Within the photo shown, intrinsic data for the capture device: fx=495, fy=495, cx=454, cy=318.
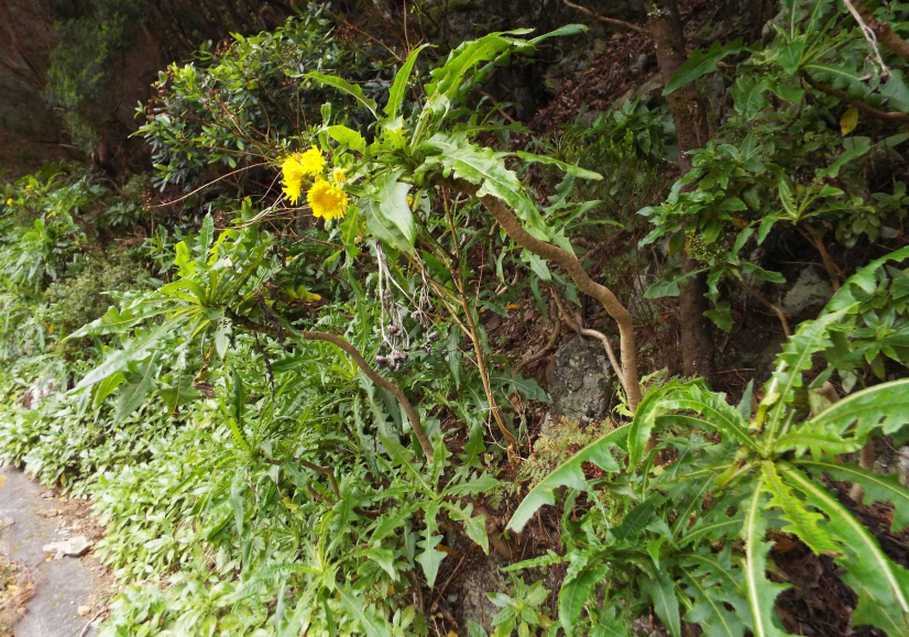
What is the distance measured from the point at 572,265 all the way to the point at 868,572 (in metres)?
0.76

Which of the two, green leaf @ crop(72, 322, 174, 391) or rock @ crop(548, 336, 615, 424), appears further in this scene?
rock @ crop(548, 336, 615, 424)

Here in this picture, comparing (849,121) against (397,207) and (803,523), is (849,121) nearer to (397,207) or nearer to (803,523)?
(803,523)

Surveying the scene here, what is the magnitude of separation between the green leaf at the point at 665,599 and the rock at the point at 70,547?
3207 millimetres

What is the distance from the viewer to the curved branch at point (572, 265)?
105 cm

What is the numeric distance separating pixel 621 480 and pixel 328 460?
4.62 feet

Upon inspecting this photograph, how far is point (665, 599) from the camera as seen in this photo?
3.74 feet

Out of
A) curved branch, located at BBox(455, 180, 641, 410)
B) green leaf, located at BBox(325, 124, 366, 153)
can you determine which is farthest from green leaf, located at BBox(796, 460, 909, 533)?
green leaf, located at BBox(325, 124, 366, 153)

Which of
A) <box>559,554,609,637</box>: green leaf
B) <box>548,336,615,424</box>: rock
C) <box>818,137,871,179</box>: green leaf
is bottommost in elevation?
<box>548,336,615,424</box>: rock

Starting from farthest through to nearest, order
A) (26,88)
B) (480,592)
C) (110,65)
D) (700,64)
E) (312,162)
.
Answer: (26,88), (110,65), (480,592), (700,64), (312,162)

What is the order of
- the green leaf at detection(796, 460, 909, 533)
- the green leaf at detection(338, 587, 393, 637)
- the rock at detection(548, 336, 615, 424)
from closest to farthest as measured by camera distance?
1. the green leaf at detection(796, 460, 909, 533)
2. the green leaf at detection(338, 587, 393, 637)
3. the rock at detection(548, 336, 615, 424)

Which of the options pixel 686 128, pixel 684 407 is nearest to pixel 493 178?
pixel 684 407

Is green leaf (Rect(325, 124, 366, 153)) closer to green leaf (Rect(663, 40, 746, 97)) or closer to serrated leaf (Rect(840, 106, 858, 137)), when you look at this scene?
green leaf (Rect(663, 40, 746, 97))

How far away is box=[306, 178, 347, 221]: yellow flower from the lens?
1.07 m

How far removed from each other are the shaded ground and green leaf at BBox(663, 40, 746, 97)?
11.6 feet
